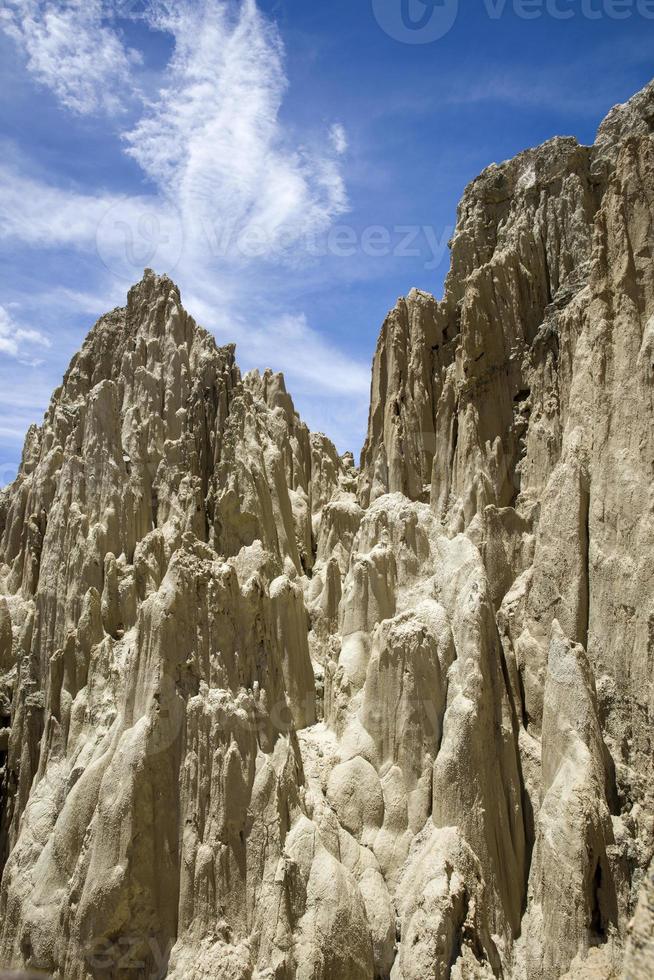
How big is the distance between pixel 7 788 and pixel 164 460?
44.6 ft

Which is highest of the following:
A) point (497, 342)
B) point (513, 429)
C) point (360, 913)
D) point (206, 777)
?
point (497, 342)

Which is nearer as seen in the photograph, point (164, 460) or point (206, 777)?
point (206, 777)

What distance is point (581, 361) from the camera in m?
19.4

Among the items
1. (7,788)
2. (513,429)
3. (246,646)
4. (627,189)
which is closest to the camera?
(627,189)

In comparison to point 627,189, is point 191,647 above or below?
below

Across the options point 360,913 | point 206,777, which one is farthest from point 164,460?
point 360,913

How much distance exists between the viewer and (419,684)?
18.2 meters

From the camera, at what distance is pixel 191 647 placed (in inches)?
767

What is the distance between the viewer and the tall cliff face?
15.4 metres

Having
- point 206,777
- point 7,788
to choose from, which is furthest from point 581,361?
point 7,788

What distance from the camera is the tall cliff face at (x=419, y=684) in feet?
50.6

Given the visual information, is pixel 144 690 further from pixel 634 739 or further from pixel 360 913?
pixel 634 739

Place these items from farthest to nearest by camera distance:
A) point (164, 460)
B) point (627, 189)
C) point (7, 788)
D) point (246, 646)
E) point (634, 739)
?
point (164, 460) < point (7, 788) < point (246, 646) < point (627, 189) < point (634, 739)

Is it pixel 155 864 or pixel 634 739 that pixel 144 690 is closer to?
pixel 155 864
